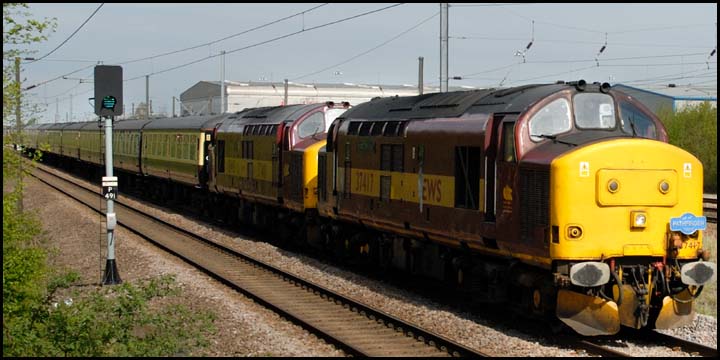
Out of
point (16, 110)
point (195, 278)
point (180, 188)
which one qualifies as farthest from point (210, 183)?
point (16, 110)

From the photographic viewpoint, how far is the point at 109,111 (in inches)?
747

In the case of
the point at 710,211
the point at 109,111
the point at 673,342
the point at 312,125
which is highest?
the point at 109,111

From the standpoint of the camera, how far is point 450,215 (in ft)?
48.4

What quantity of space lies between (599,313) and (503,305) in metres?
2.61

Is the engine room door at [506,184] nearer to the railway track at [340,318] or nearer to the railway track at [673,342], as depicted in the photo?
the railway track at [340,318]

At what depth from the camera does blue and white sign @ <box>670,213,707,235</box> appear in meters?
12.2

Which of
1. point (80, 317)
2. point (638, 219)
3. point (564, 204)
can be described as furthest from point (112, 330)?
point (638, 219)

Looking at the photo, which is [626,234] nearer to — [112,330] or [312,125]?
[112,330]

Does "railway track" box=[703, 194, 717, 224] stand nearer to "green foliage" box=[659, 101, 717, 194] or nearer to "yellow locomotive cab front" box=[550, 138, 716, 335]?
"green foliage" box=[659, 101, 717, 194]

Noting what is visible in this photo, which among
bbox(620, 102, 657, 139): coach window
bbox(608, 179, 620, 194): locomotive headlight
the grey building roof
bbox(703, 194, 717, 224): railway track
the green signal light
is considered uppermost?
the grey building roof

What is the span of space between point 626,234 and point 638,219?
24 centimetres

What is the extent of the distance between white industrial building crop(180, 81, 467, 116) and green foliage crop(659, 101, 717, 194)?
43777 millimetres

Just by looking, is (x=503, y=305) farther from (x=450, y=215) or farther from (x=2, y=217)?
(x=2, y=217)

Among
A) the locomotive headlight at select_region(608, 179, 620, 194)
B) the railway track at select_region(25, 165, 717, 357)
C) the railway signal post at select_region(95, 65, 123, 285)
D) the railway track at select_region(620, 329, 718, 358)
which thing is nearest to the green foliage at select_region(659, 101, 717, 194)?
the railway track at select_region(25, 165, 717, 357)
